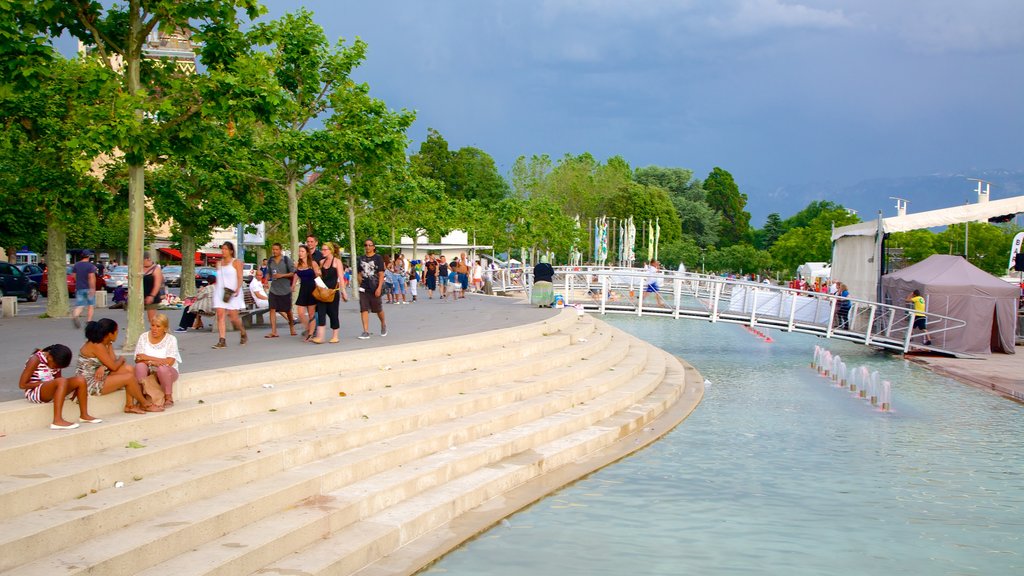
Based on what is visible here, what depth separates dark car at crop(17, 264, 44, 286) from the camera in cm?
3688

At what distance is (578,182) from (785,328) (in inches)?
2874

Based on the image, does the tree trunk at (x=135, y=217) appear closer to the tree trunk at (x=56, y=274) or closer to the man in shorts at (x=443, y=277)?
the tree trunk at (x=56, y=274)

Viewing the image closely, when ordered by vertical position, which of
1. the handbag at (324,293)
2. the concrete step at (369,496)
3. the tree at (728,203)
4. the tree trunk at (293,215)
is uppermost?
the tree at (728,203)

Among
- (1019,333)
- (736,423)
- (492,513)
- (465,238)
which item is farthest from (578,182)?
(492,513)

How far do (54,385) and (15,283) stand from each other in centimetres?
3068

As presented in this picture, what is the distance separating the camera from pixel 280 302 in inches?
599

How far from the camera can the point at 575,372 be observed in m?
14.7

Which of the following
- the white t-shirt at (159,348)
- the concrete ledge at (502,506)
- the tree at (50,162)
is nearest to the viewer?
the concrete ledge at (502,506)

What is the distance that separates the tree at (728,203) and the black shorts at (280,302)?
4713 inches

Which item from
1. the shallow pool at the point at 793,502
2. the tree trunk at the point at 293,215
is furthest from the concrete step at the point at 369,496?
the tree trunk at the point at 293,215

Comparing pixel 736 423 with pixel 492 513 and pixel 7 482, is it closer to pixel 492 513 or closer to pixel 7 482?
pixel 492 513

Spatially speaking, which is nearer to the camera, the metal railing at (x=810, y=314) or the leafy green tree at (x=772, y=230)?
the metal railing at (x=810, y=314)

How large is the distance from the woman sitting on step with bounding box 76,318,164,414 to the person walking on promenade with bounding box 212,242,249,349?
5.13m

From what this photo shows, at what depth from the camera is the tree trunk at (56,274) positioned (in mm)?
21281
